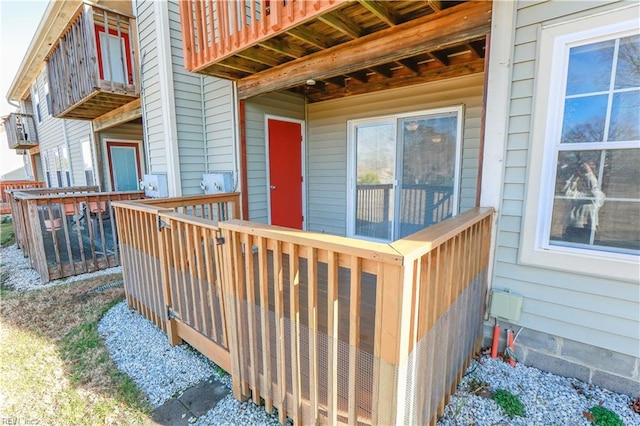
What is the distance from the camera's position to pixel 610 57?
1690 millimetres

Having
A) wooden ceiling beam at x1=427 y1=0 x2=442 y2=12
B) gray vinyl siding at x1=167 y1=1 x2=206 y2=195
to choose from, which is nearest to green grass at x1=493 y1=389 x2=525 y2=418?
wooden ceiling beam at x1=427 y1=0 x2=442 y2=12

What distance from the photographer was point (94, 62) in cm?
448

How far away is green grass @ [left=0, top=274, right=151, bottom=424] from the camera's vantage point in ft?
5.64

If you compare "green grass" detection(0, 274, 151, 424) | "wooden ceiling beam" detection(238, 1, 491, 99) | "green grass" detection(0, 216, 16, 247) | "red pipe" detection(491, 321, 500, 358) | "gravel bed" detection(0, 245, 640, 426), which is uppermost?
"wooden ceiling beam" detection(238, 1, 491, 99)

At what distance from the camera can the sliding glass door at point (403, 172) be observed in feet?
12.4

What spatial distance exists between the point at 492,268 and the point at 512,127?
1.05 m

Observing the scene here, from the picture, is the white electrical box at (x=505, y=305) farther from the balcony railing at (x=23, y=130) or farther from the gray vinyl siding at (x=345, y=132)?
the balcony railing at (x=23, y=130)

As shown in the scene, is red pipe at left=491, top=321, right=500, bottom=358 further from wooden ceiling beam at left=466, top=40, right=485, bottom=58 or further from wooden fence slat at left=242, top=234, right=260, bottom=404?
wooden ceiling beam at left=466, top=40, right=485, bottom=58

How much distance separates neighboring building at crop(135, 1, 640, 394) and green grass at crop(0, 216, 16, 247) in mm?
4213

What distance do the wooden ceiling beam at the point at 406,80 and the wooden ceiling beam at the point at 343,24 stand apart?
1.49 m

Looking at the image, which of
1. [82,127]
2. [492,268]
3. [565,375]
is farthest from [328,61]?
[82,127]

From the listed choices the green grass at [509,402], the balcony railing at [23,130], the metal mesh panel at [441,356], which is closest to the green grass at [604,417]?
the green grass at [509,402]

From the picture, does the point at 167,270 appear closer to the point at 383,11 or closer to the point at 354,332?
the point at 354,332

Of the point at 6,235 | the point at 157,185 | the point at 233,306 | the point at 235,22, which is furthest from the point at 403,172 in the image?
the point at 6,235
